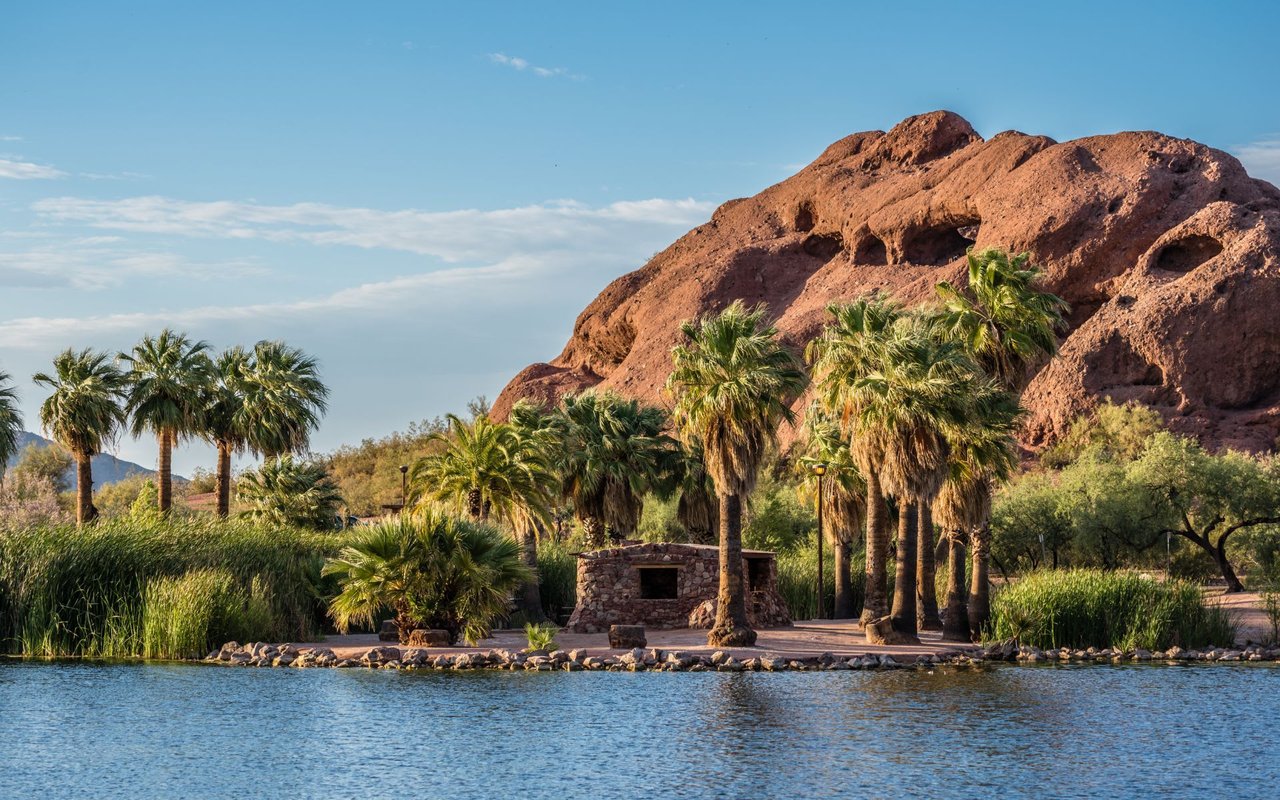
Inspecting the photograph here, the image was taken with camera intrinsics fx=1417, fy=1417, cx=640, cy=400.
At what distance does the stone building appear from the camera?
1437 inches

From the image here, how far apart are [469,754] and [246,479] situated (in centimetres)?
3019

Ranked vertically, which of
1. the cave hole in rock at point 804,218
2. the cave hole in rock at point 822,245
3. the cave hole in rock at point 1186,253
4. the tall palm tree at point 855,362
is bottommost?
the tall palm tree at point 855,362

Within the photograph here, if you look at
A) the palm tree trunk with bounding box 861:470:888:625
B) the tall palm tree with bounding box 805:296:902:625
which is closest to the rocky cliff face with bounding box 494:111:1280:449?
the palm tree trunk with bounding box 861:470:888:625

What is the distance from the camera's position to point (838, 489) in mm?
41719

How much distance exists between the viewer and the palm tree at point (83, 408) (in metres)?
44.7

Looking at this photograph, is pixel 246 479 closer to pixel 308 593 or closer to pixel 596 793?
pixel 308 593

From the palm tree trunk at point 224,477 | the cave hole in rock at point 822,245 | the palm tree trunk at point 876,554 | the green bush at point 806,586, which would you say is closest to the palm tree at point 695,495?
the green bush at point 806,586

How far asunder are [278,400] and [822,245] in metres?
51.7

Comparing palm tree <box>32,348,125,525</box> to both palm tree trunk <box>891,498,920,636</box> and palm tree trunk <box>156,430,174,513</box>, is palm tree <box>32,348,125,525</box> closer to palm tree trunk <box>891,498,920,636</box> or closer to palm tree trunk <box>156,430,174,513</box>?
palm tree trunk <box>156,430,174,513</box>

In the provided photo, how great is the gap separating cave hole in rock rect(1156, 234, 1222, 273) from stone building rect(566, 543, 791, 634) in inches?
1575

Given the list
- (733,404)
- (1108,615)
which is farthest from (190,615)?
(1108,615)

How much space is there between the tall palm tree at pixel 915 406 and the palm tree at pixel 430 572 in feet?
27.6

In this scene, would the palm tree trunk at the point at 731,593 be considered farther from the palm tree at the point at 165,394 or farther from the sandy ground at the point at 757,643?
the palm tree at the point at 165,394

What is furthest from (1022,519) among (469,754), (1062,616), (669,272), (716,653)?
(669,272)
